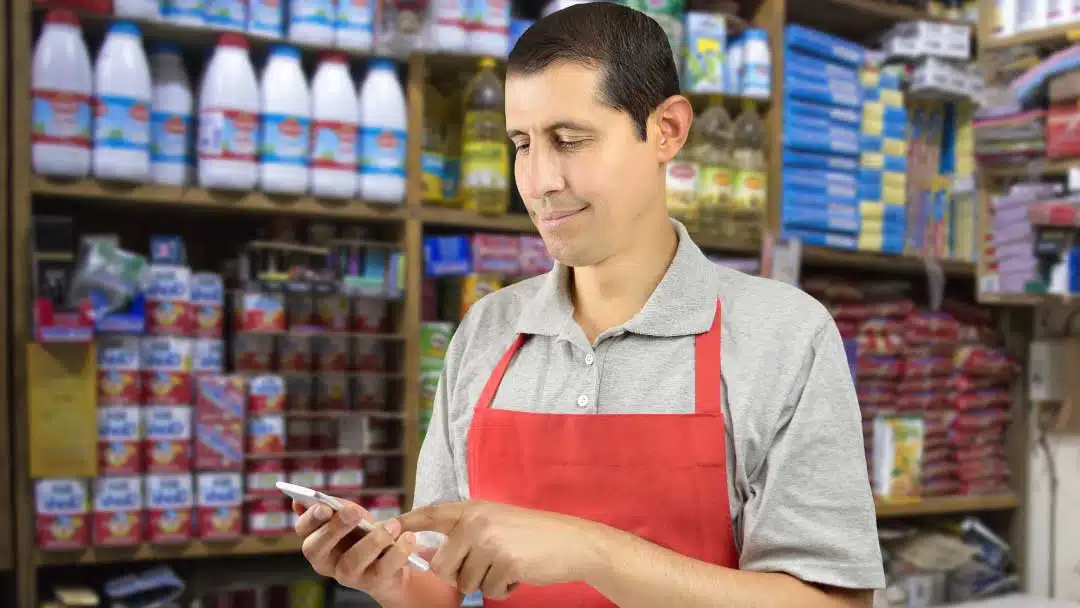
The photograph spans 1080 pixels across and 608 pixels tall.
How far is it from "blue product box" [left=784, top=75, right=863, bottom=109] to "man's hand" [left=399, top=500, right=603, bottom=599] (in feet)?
8.40

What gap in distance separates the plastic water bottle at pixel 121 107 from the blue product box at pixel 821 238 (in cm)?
199

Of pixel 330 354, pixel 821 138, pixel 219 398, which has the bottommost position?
pixel 219 398

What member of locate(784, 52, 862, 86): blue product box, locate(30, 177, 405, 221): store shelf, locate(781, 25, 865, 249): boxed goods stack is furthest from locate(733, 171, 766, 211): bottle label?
locate(30, 177, 405, 221): store shelf

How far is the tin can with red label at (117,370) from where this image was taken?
7.97ft

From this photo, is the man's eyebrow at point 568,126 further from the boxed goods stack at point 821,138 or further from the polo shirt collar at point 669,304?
the boxed goods stack at point 821,138

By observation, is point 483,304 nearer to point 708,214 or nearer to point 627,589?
point 627,589

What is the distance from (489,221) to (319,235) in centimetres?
49

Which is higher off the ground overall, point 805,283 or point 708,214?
point 708,214

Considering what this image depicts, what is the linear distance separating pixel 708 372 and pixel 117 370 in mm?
1744

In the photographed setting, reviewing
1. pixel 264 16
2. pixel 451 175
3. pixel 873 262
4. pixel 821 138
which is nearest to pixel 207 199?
pixel 264 16

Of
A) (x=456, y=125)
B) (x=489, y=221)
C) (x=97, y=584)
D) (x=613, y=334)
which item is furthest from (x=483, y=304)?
(x=97, y=584)

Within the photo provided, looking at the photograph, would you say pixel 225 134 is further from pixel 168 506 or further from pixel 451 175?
pixel 168 506

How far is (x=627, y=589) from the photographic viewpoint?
1051 millimetres

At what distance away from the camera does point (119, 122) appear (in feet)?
7.89
